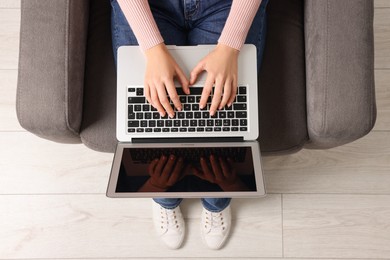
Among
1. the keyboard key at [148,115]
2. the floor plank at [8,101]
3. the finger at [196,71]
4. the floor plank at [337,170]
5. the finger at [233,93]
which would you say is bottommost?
the floor plank at [337,170]

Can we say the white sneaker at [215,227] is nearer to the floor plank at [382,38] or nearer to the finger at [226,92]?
the finger at [226,92]

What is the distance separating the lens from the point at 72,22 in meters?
0.92

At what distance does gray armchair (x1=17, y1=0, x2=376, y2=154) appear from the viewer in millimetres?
893

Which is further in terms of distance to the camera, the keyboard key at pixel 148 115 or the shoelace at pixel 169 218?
the shoelace at pixel 169 218

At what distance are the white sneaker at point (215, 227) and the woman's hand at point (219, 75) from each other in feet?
1.51

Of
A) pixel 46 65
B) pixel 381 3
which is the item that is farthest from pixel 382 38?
pixel 46 65

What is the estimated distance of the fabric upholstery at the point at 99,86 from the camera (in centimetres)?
99

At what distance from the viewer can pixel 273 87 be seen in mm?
1011

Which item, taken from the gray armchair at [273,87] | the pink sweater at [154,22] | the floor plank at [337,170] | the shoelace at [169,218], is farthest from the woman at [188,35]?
the floor plank at [337,170]

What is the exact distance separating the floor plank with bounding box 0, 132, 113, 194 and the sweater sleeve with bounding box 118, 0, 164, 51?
562 mm

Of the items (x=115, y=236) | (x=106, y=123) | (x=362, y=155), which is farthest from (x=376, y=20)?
(x=115, y=236)

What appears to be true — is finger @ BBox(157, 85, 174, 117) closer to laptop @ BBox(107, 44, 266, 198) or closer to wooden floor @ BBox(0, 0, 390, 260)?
laptop @ BBox(107, 44, 266, 198)

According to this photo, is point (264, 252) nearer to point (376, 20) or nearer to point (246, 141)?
point (246, 141)

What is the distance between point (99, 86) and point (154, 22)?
22cm
